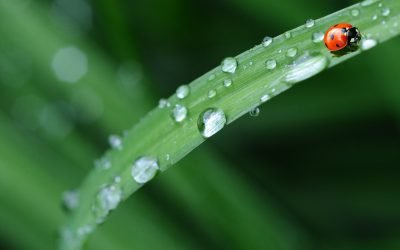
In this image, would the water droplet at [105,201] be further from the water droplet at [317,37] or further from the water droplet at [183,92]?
the water droplet at [317,37]

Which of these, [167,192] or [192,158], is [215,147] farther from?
[192,158]

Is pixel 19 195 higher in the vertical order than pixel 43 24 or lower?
lower

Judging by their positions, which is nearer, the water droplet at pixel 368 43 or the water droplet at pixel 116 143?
the water droplet at pixel 368 43

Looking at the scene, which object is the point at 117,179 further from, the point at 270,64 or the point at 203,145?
the point at 203,145

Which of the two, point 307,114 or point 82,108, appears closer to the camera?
point 82,108

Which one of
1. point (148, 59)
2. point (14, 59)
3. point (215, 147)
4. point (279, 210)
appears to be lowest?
point (279, 210)

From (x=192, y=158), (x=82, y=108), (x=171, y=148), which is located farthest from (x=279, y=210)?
(x=171, y=148)

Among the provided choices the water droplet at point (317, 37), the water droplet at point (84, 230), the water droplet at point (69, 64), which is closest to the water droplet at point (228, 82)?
the water droplet at point (317, 37)
